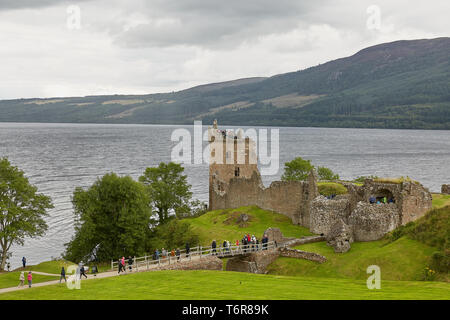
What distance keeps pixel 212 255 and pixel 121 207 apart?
42.7 feet

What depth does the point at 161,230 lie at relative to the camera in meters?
52.2

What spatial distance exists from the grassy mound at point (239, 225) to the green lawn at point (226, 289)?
20757 mm

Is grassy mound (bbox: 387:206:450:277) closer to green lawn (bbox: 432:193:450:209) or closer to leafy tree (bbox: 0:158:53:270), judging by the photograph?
green lawn (bbox: 432:193:450:209)

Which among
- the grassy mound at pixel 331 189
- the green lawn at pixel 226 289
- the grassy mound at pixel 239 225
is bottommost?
the grassy mound at pixel 239 225

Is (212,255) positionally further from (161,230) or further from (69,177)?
(69,177)

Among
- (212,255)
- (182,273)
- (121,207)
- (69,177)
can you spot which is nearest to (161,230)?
(121,207)

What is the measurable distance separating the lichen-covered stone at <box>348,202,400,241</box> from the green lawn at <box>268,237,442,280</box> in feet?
3.09

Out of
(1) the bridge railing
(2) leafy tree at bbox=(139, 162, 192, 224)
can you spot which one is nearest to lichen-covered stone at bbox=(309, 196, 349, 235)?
(1) the bridge railing

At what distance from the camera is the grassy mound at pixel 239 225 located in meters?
50.5

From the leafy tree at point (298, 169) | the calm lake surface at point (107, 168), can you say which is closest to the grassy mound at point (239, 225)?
the calm lake surface at point (107, 168)

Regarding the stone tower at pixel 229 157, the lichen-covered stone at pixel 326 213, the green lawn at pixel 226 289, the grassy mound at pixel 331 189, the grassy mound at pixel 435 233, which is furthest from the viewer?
the stone tower at pixel 229 157

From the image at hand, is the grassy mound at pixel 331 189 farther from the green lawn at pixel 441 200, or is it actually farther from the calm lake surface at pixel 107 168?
the calm lake surface at pixel 107 168

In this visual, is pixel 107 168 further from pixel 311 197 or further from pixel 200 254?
pixel 200 254

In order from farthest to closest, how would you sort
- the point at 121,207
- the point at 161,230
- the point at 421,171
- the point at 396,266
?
1. the point at 421,171
2. the point at 161,230
3. the point at 121,207
4. the point at 396,266
